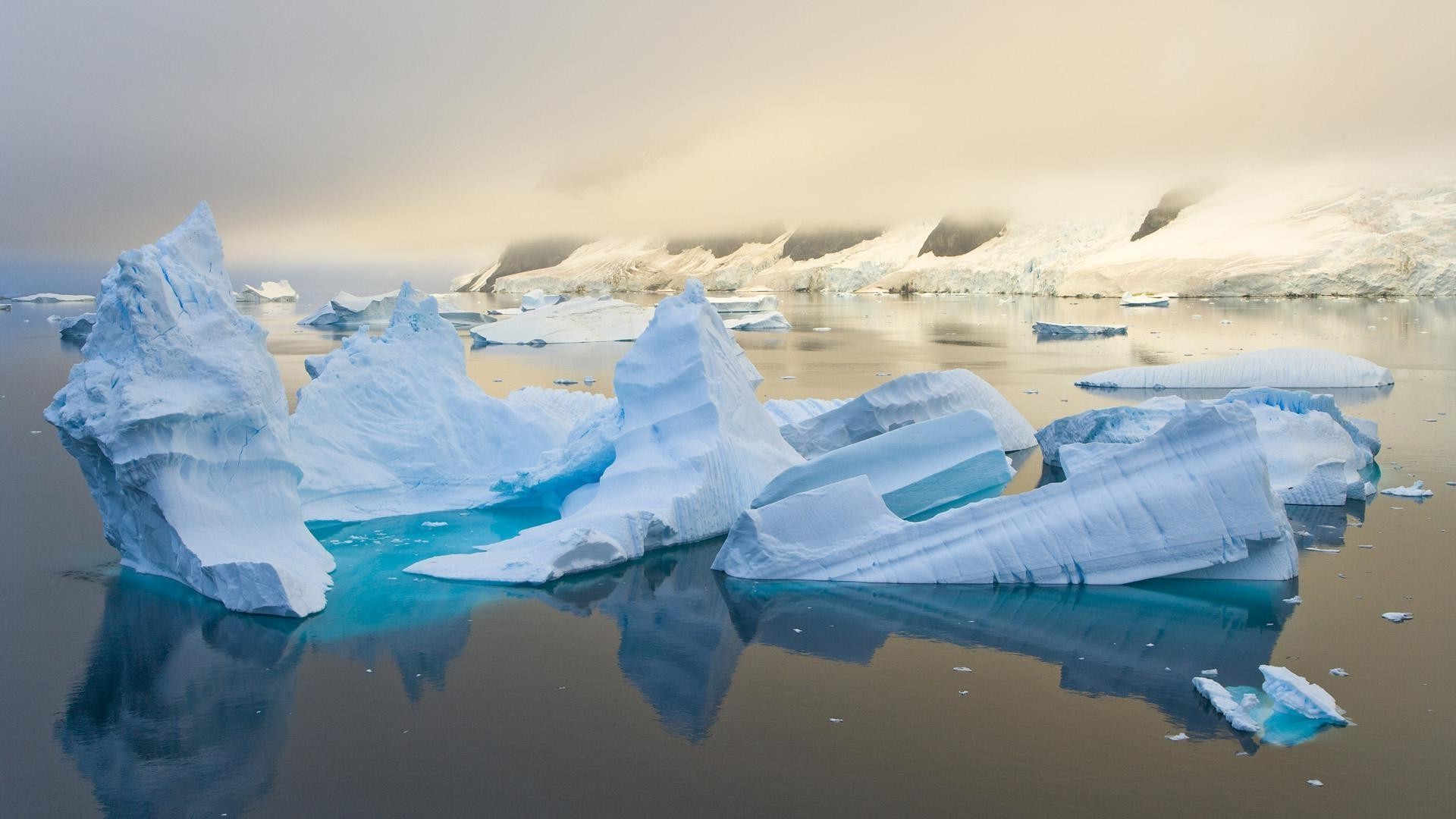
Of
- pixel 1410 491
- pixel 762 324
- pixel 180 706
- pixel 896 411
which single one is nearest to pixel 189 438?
pixel 180 706

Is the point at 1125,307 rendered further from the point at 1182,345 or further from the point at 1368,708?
the point at 1368,708

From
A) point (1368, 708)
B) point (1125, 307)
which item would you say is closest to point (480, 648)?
point (1368, 708)

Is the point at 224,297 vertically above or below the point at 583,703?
above

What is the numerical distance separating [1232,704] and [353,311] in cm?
3208

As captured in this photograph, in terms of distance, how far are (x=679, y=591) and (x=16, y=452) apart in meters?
8.58

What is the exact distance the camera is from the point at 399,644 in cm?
572

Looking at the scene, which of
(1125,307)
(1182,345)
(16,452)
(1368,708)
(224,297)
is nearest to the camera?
(1368,708)

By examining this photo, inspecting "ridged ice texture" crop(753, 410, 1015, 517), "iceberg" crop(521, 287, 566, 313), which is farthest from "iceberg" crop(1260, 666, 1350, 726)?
"iceberg" crop(521, 287, 566, 313)

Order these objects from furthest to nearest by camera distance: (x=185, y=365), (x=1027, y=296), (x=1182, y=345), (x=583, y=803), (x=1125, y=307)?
(x=1027, y=296) → (x=1125, y=307) → (x=1182, y=345) → (x=185, y=365) → (x=583, y=803)

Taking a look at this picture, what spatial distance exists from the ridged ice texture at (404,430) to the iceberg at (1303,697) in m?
6.01

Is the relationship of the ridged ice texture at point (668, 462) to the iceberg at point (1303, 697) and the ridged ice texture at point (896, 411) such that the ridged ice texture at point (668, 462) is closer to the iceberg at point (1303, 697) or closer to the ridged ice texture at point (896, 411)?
the ridged ice texture at point (896, 411)

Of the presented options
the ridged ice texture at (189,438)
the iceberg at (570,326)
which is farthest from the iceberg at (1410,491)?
the iceberg at (570,326)

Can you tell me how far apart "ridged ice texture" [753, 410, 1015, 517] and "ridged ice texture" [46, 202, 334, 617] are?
10.5 ft

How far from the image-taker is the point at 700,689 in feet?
17.1
